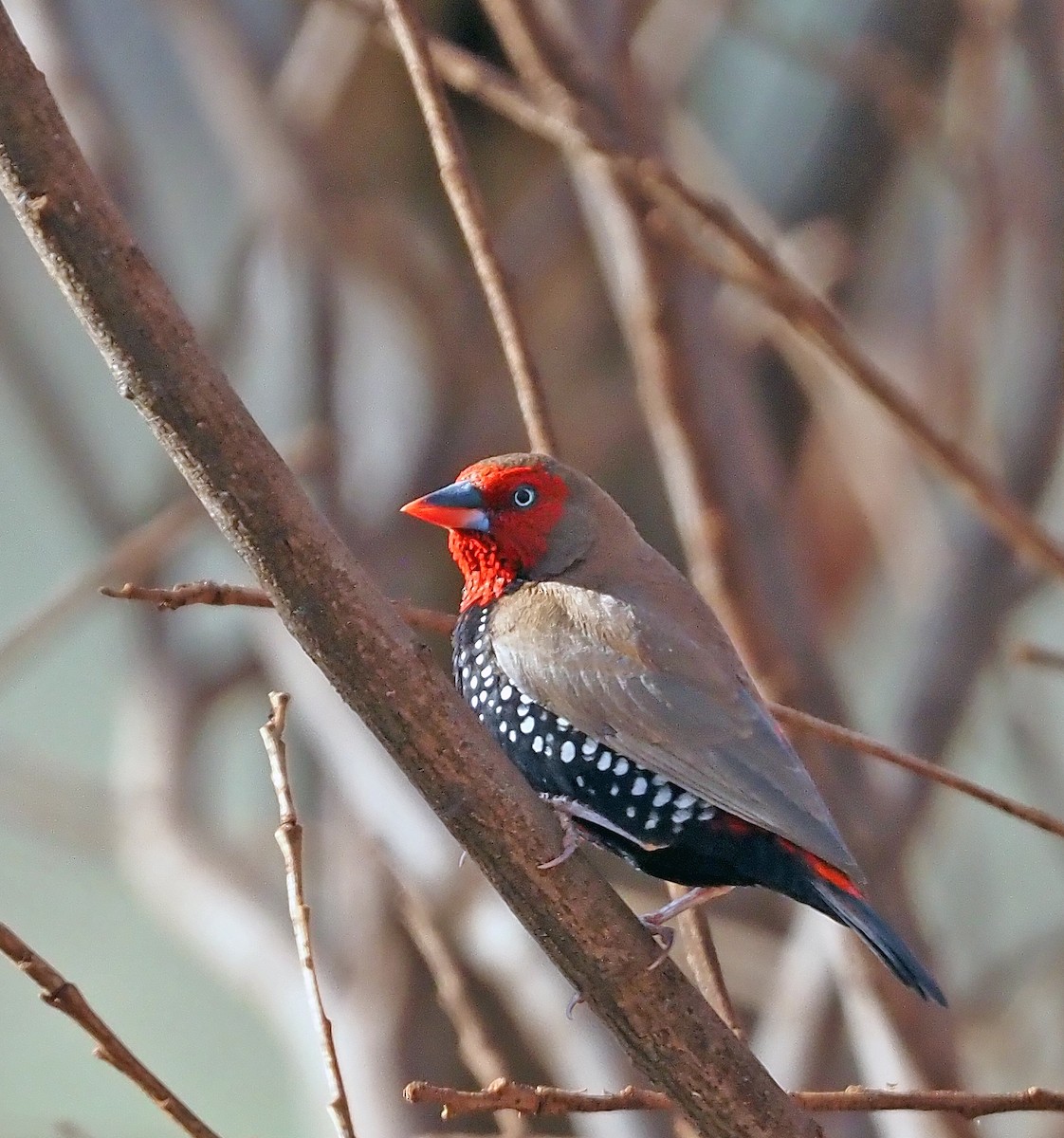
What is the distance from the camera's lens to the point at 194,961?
21.2 feet

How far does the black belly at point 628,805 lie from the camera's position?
205cm

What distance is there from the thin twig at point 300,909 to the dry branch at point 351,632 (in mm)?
112

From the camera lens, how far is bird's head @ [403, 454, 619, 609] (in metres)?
2.34

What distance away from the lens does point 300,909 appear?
1533mm

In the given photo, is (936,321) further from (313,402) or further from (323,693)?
(323,693)

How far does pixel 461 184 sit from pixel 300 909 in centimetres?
113

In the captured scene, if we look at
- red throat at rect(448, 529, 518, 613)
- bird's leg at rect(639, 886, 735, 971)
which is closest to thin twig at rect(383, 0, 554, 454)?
red throat at rect(448, 529, 518, 613)

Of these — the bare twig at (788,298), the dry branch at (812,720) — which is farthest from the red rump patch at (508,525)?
the bare twig at (788,298)

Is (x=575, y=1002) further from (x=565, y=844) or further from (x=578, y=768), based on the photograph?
(x=565, y=844)

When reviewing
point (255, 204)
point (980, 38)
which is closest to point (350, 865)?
point (255, 204)

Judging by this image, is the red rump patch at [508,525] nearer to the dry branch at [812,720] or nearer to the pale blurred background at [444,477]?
the dry branch at [812,720]

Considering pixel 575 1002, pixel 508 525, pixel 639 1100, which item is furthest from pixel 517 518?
pixel 639 1100

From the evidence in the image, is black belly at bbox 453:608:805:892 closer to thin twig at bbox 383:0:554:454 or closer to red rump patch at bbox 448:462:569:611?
red rump patch at bbox 448:462:569:611

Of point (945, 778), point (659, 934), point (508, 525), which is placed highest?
point (508, 525)
